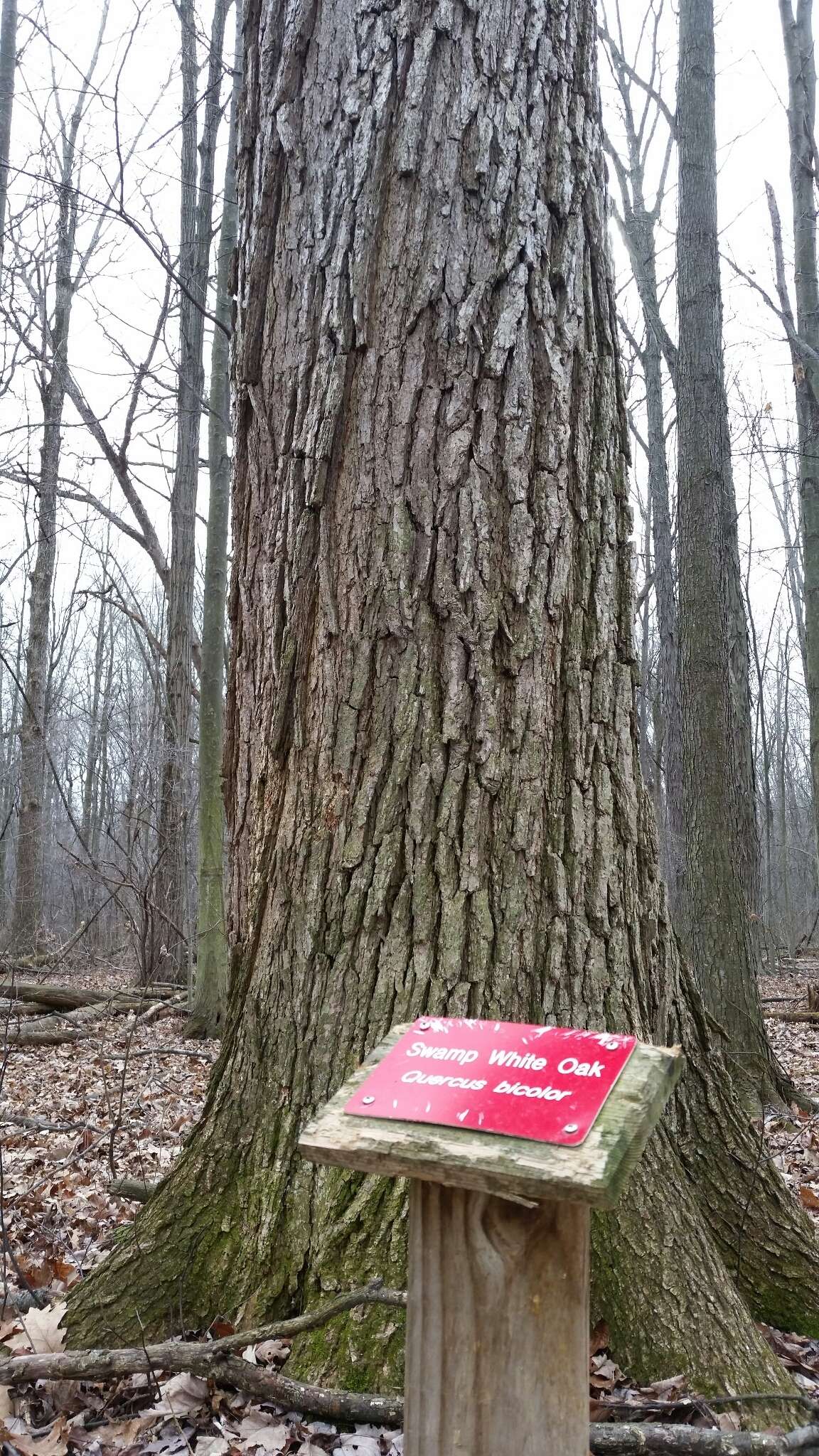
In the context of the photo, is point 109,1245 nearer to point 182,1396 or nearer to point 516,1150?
point 182,1396

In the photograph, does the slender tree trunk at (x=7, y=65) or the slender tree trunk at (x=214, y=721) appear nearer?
the slender tree trunk at (x=214, y=721)

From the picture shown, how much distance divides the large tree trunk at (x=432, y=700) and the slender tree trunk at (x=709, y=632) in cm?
308

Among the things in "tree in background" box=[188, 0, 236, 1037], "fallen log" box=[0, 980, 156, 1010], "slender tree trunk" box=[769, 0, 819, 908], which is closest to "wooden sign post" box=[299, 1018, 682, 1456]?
"tree in background" box=[188, 0, 236, 1037]

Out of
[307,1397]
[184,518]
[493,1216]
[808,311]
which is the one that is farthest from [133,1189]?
[808,311]

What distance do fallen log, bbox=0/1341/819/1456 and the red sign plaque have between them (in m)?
0.97

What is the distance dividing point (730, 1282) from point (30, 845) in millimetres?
12951

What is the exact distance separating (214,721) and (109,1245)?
5.55 m

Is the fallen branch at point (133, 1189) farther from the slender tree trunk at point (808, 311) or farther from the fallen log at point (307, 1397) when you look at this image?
the slender tree trunk at point (808, 311)

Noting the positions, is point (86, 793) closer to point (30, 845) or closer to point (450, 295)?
point (30, 845)

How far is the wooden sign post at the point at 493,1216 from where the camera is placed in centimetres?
131

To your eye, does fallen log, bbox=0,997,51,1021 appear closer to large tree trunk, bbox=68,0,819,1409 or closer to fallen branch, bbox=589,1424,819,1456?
large tree trunk, bbox=68,0,819,1409

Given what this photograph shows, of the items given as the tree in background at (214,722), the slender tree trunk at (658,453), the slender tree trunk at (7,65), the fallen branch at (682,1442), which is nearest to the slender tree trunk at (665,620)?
the slender tree trunk at (658,453)

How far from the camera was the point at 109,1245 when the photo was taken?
3244 millimetres

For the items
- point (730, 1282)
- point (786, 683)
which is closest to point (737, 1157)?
point (730, 1282)
